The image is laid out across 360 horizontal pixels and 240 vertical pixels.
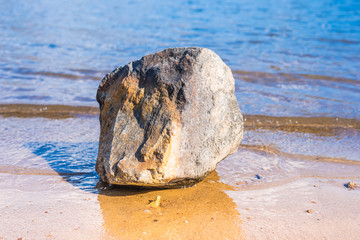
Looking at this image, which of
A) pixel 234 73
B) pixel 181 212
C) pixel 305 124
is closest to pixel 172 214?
pixel 181 212

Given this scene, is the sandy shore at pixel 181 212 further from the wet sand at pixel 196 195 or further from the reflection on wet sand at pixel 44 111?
the reflection on wet sand at pixel 44 111

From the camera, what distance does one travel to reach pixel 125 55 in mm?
9570

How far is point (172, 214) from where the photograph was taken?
2.89 metres

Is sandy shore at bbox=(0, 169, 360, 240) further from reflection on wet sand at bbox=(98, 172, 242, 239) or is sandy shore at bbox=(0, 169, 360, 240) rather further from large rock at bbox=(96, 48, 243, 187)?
large rock at bbox=(96, 48, 243, 187)

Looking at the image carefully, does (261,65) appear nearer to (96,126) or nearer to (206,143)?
(96,126)

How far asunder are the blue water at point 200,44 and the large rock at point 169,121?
2694mm

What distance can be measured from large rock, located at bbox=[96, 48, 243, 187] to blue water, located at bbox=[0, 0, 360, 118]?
2694 millimetres

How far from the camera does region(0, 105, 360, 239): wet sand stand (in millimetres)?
2693

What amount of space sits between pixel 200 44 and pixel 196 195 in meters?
8.16

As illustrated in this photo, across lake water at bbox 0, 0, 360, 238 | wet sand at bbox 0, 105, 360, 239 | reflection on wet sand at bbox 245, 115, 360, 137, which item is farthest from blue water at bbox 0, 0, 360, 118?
wet sand at bbox 0, 105, 360, 239

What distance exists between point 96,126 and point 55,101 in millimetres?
1403

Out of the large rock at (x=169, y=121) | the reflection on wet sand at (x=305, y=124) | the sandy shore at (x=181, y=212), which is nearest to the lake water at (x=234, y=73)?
the reflection on wet sand at (x=305, y=124)

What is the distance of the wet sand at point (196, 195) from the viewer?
106 inches

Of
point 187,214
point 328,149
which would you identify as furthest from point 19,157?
point 328,149
